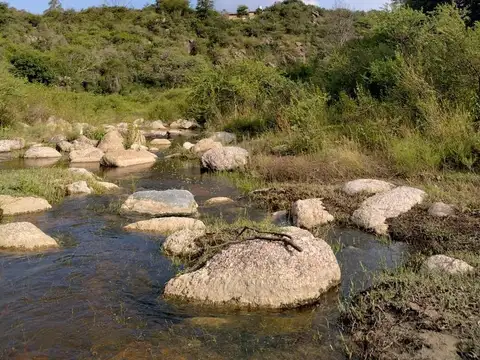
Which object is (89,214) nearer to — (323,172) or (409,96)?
(323,172)

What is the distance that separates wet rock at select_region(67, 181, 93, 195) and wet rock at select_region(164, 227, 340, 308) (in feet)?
19.3

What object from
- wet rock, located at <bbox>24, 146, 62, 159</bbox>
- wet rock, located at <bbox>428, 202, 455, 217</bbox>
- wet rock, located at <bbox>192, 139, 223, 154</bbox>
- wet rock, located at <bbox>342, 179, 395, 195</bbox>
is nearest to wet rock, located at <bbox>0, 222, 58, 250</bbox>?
wet rock, located at <bbox>342, 179, 395, 195</bbox>

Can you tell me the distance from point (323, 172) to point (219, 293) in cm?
607

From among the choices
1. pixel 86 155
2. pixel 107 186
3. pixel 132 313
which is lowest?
pixel 86 155

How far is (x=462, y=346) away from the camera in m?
3.68

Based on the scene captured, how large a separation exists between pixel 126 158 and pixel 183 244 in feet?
30.1

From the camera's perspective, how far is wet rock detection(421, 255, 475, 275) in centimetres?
491

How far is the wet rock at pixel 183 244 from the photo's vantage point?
6348 mm

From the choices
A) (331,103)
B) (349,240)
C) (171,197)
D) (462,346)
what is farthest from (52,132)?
(462,346)

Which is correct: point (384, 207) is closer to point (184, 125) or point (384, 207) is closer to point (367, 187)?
point (367, 187)

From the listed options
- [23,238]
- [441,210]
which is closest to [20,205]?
[23,238]

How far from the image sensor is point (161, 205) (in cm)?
876

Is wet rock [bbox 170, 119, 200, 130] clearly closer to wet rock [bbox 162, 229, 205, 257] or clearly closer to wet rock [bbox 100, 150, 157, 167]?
wet rock [bbox 100, 150, 157, 167]

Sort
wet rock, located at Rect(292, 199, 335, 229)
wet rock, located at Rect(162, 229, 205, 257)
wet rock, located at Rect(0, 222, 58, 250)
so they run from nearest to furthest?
wet rock, located at Rect(162, 229, 205, 257) < wet rock, located at Rect(0, 222, 58, 250) < wet rock, located at Rect(292, 199, 335, 229)
